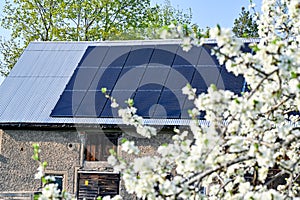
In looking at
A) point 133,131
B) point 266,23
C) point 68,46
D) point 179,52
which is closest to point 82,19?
point 68,46

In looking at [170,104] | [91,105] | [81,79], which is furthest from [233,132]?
[81,79]

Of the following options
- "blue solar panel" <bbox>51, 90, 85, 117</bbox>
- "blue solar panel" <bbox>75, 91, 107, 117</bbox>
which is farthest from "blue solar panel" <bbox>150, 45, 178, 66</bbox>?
"blue solar panel" <bbox>51, 90, 85, 117</bbox>

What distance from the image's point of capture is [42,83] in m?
11.1

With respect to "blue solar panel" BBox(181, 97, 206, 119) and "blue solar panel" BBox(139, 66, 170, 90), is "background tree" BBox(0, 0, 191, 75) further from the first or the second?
"blue solar panel" BBox(181, 97, 206, 119)

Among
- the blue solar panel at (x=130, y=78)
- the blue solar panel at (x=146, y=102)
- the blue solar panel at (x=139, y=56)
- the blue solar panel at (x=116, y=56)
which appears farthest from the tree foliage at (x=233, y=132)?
the blue solar panel at (x=116, y=56)

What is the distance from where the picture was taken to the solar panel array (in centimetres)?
961

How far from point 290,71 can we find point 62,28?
1834 centimetres

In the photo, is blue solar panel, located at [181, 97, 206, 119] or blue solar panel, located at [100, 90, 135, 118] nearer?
blue solar panel, located at [181, 97, 206, 119]

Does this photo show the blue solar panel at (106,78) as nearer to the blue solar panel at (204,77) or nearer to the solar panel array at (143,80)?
the solar panel array at (143,80)

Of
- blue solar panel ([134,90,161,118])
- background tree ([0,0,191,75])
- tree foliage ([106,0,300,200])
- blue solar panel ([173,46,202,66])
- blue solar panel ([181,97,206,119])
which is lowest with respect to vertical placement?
tree foliage ([106,0,300,200])

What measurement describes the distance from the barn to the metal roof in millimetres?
21

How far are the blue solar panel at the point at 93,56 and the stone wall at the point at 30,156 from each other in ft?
6.05

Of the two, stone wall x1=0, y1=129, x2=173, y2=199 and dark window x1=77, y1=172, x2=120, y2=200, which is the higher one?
stone wall x1=0, y1=129, x2=173, y2=199

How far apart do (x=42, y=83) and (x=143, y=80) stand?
2184 millimetres
